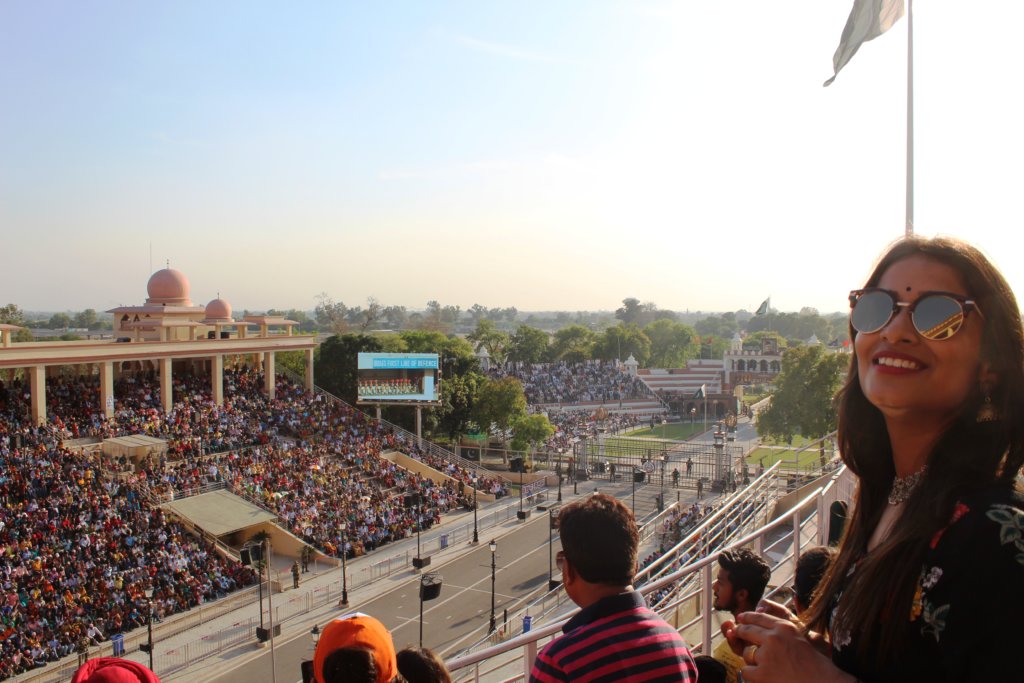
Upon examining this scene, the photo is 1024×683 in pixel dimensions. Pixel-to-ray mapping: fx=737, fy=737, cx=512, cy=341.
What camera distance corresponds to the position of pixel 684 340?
346ft

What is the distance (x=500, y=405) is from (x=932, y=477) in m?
41.1

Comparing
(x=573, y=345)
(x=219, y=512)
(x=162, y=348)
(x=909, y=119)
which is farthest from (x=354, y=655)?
(x=573, y=345)

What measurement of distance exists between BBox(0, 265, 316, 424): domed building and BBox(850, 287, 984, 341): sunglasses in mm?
29059

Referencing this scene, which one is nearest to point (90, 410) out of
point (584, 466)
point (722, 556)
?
point (584, 466)

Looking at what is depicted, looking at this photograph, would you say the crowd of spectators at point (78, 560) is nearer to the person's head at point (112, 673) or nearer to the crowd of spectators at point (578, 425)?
the person's head at point (112, 673)

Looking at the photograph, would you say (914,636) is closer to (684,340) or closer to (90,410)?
(90,410)

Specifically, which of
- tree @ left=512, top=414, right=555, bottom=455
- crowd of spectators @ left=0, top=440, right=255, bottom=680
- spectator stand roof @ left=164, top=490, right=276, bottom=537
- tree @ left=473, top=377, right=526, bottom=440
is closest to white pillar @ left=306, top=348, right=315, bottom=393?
tree @ left=473, top=377, right=526, bottom=440

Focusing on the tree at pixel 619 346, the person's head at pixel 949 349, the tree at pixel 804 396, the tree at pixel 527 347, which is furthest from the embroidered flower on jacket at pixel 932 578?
the tree at pixel 619 346

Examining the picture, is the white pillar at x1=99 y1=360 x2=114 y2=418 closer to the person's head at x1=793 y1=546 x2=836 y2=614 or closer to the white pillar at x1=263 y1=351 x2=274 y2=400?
the white pillar at x1=263 y1=351 x2=274 y2=400

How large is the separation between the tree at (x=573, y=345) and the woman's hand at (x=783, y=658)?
78.3 meters

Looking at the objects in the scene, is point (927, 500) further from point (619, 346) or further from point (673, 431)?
point (619, 346)

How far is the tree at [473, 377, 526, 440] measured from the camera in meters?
42.4

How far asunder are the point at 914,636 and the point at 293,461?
98.4 ft

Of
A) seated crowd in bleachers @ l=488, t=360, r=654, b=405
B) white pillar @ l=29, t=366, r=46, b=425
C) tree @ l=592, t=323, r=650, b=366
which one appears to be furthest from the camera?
tree @ l=592, t=323, r=650, b=366
